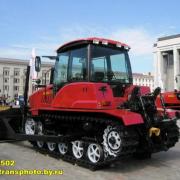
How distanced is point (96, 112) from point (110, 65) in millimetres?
1651

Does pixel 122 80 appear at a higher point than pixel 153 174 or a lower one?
higher

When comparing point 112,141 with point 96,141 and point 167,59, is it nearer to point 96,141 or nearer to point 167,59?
point 96,141

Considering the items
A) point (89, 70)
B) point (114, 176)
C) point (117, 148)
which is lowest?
point (114, 176)

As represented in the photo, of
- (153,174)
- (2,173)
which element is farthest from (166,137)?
(2,173)

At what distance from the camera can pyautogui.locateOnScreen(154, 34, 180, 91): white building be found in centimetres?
8850

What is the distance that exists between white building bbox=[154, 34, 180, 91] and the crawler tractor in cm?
7932

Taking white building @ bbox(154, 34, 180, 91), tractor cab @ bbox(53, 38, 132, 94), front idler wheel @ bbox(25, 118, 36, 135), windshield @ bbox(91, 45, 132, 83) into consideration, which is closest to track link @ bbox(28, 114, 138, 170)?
tractor cab @ bbox(53, 38, 132, 94)

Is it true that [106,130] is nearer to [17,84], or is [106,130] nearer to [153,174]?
[153,174]

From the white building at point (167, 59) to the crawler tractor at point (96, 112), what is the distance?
79.3 metres

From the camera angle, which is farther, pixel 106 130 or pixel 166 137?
pixel 166 137

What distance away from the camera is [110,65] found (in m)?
9.30

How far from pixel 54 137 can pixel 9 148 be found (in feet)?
7.90

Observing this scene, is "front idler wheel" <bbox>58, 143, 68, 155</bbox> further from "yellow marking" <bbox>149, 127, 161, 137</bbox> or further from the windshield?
"yellow marking" <bbox>149, 127, 161, 137</bbox>

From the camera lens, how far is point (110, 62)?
934 centimetres
